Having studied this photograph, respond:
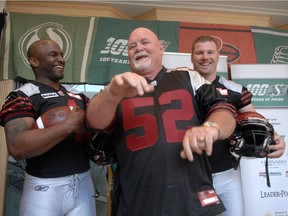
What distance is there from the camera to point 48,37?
10.9 feet

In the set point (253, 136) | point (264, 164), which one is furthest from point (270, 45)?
point (253, 136)

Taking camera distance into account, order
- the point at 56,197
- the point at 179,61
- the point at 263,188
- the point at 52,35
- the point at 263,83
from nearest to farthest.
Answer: the point at 56,197
the point at 263,188
the point at 179,61
the point at 263,83
the point at 52,35

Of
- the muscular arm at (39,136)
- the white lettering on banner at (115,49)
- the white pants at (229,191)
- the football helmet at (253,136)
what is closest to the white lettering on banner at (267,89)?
the white lettering on banner at (115,49)

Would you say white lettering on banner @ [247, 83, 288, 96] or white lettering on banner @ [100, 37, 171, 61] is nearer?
white lettering on banner @ [247, 83, 288, 96]

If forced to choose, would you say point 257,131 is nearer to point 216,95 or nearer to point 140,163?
point 216,95

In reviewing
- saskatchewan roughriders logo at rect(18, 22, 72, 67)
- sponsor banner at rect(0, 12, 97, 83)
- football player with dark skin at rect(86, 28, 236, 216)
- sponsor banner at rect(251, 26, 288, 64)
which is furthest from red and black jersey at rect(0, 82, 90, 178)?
sponsor banner at rect(251, 26, 288, 64)

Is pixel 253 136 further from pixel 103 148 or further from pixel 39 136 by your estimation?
pixel 39 136

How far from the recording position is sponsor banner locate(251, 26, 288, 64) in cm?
383

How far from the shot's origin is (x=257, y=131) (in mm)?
1112

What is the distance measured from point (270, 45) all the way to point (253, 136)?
10.6 ft

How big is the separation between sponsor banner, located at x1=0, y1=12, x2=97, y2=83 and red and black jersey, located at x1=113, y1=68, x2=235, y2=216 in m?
2.36

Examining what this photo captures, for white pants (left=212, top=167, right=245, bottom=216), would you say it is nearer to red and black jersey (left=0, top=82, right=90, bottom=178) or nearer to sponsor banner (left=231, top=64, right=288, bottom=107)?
red and black jersey (left=0, top=82, right=90, bottom=178)

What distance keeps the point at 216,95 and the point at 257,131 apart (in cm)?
23

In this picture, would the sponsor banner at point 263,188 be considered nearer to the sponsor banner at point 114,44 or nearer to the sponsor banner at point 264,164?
the sponsor banner at point 264,164
